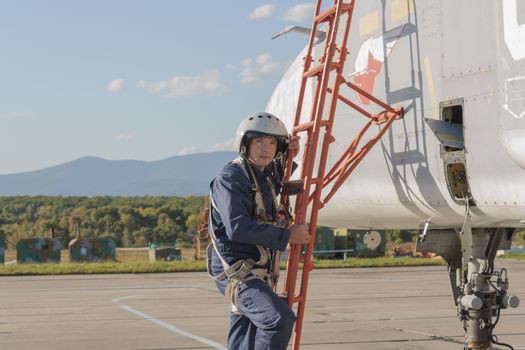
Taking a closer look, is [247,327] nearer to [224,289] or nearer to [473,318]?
[224,289]

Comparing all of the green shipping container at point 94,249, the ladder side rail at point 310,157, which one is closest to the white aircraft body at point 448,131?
the ladder side rail at point 310,157

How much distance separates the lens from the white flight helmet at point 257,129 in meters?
6.07

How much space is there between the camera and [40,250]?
36.7 meters

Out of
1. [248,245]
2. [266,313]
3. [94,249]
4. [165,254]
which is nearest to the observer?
[266,313]

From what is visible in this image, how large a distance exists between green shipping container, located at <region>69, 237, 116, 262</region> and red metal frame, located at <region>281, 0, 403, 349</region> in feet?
101

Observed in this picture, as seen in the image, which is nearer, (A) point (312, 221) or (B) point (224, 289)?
(B) point (224, 289)

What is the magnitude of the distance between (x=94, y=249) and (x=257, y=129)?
3295 cm

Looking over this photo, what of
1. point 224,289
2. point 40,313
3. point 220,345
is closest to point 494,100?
point 224,289

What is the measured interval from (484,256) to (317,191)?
1867 millimetres

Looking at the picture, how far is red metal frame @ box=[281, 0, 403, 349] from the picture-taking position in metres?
6.50

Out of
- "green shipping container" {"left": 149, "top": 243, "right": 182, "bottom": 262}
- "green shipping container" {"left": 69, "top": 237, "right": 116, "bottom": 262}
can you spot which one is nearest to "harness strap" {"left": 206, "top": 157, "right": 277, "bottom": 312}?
"green shipping container" {"left": 69, "top": 237, "right": 116, "bottom": 262}

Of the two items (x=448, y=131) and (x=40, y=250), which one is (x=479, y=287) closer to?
(x=448, y=131)

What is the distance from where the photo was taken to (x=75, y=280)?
78.1 feet

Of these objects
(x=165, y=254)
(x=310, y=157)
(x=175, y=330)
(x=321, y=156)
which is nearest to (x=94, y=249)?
(x=165, y=254)
